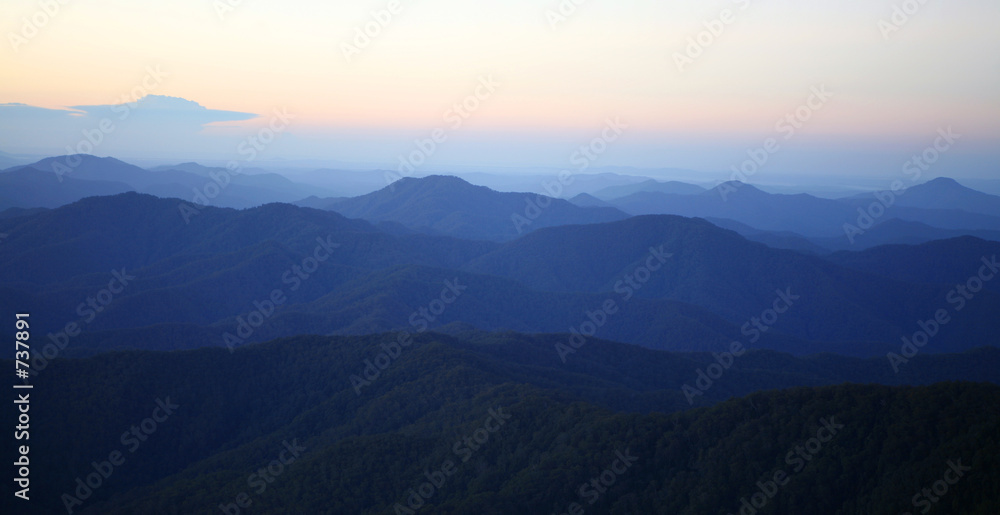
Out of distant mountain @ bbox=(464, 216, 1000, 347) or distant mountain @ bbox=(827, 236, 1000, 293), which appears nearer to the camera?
distant mountain @ bbox=(464, 216, 1000, 347)

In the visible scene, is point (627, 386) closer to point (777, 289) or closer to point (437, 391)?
point (437, 391)

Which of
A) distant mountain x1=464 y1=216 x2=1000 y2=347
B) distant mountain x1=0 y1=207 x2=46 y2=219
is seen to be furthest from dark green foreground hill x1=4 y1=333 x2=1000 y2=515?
distant mountain x1=0 y1=207 x2=46 y2=219

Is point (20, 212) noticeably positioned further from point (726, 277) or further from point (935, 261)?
point (935, 261)

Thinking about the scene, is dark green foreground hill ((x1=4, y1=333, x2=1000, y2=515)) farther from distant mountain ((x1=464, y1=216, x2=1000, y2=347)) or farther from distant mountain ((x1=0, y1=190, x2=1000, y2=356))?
distant mountain ((x1=464, y1=216, x2=1000, y2=347))

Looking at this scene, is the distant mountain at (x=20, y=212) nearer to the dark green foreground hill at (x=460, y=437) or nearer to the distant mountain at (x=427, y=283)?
the distant mountain at (x=427, y=283)

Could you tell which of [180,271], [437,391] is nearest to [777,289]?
[437,391]

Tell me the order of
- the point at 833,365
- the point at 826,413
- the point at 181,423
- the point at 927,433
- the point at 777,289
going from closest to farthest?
the point at 927,433 < the point at 826,413 < the point at 181,423 < the point at 833,365 < the point at 777,289

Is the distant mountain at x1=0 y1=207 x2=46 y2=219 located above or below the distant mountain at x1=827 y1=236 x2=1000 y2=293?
above

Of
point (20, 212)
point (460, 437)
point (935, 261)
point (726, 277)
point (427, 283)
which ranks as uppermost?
point (20, 212)

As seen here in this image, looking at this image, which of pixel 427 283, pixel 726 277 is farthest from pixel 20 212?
pixel 726 277
